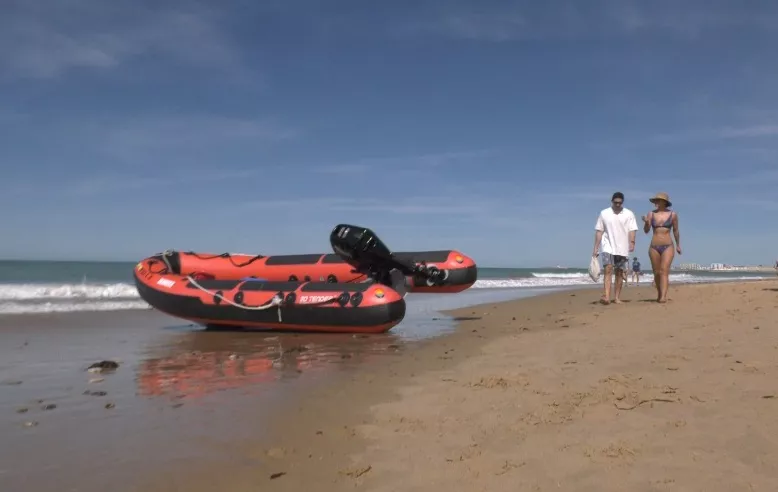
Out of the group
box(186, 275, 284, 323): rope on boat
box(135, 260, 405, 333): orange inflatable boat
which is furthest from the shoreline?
box(186, 275, 284, 323): rope on boat

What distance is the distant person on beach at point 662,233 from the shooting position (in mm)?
8016

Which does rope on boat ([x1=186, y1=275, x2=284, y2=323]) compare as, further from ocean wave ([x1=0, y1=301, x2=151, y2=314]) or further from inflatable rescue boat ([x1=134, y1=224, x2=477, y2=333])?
ocean wave ([x1=0, y1=301, x2=151, y2=314])

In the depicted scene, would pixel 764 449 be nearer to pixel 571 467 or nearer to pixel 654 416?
pixel 654 416

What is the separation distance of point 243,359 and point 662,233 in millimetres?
5912

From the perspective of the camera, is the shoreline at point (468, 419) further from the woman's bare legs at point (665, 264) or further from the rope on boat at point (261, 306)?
the rope on boat at point (261, 306)

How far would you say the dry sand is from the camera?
2.24 meters

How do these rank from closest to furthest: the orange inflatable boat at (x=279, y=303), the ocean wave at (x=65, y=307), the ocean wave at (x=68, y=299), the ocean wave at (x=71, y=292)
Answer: the orange inflatable boat at (x=279, y=303), the ocean wave at (x=65, y=307), the ocean wave at (x=68, y=299), the ocean wave at (x=71, y=292)

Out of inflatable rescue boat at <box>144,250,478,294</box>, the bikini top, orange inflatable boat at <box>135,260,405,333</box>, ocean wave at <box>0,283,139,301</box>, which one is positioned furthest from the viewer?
ocean wave at <box>0,283,139,301</box>

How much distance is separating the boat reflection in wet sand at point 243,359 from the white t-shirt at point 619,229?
3513 millimetres

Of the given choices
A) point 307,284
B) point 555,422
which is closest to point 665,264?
point 307,284

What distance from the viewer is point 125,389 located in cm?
434

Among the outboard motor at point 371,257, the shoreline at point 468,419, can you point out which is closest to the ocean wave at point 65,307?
the outboard motor at point 371,257

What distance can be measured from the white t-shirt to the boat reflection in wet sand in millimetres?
3513

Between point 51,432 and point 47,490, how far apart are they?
943 mm
